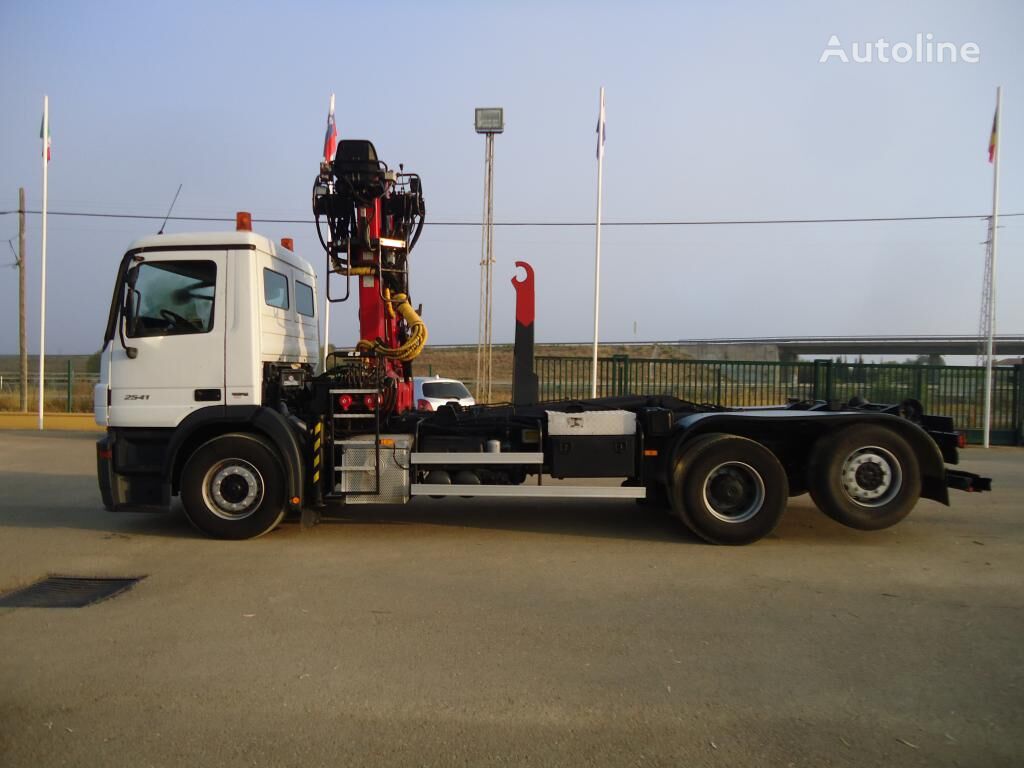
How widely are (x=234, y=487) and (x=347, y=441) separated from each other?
3.82 feet

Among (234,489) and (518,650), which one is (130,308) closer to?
(234,489)

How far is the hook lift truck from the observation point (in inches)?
273

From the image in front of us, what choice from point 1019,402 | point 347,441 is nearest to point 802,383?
point 1019,402

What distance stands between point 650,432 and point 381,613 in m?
3.46

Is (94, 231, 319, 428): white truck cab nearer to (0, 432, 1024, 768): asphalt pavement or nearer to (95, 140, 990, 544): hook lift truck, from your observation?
(95, 140, 990, 544): hook lift truck

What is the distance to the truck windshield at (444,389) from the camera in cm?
1494

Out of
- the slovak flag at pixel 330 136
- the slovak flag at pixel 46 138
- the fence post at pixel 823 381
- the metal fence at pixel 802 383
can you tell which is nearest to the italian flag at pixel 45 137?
the slovak flag at pixel 46 138

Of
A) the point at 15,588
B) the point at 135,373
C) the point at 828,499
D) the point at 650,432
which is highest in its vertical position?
the point at 135,373

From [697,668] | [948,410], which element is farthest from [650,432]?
[948,410]

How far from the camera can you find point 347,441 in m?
7.25

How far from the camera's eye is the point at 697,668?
4.11 meters

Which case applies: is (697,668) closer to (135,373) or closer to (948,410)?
(135,373)

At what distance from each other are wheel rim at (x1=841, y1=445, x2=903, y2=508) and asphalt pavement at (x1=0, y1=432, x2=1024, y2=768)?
1.62 ft

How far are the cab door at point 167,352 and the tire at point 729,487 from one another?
464 centimetres
